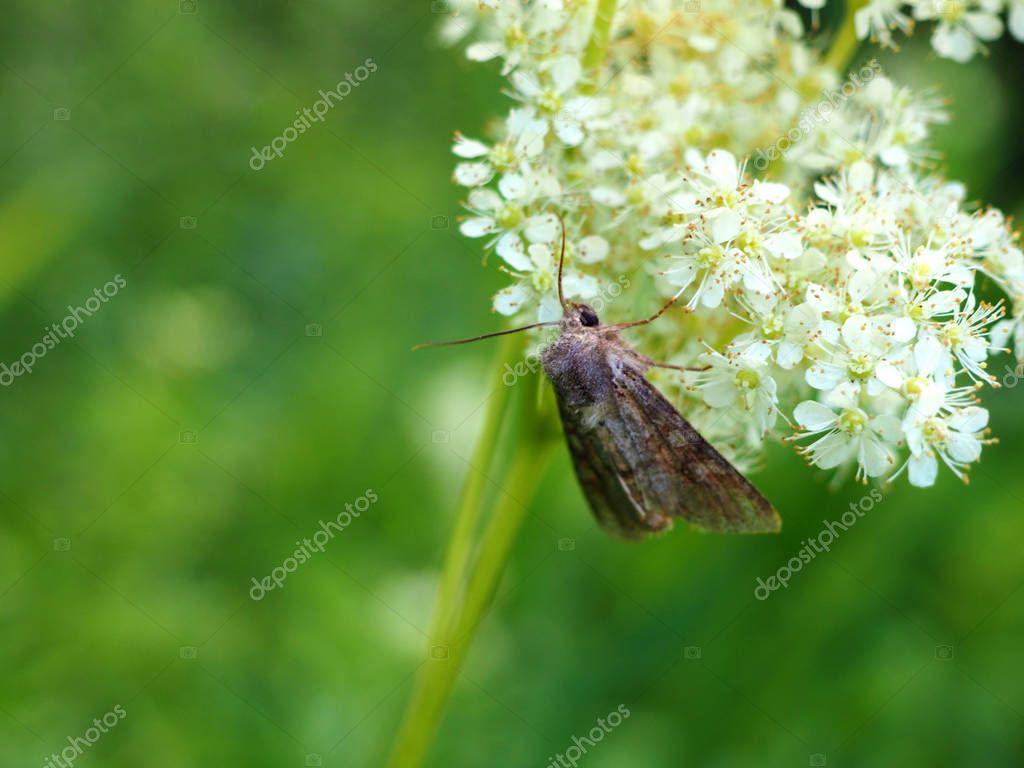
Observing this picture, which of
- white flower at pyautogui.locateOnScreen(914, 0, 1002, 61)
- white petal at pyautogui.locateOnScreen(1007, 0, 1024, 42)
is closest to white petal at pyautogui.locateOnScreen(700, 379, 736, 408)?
white flower at pyautogui.locateOnScreen(914, 0, 1002, 61)

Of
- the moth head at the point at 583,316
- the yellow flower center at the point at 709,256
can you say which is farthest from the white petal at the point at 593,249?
the yellow flower center at the point at 709,256

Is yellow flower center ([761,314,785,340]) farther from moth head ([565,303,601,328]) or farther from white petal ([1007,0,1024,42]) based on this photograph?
white petal ([1007,0,1024,42])

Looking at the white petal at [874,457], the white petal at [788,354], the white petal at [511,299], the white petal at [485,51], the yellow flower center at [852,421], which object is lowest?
the white petal at [874,457]

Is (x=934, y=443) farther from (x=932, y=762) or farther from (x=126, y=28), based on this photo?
(x=126, y=28)

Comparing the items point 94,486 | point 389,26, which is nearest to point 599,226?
point 94,486

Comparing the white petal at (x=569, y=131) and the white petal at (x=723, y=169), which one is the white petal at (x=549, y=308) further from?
the white petal at (x=723, y=169)
